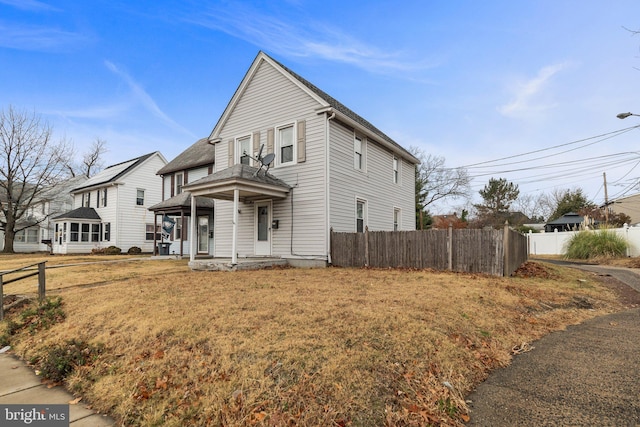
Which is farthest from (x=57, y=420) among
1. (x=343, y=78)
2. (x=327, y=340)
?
(x=343, y=78)

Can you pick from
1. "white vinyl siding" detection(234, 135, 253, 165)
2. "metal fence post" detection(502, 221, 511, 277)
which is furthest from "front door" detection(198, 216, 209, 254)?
"metal fence post" detection(502, 221, 511, 277)

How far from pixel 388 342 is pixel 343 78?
15901 mm

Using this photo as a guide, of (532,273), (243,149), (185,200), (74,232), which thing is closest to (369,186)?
(243,149)

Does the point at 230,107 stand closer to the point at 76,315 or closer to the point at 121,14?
the point at 121,14

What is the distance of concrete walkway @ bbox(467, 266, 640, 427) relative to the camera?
2545 millimetres

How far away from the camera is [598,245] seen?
54.2 ft

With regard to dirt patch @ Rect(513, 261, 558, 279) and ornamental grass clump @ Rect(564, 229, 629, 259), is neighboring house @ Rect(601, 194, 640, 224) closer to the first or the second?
ornamental grass clump @ Rect(564, 229, 629, 259)

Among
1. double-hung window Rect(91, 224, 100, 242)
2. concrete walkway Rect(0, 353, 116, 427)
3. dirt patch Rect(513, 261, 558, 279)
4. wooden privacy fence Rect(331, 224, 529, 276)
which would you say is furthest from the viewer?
double-hung window Rect(91, 224, 100, 242)

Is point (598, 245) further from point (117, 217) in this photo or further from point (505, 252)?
point (117, 217)

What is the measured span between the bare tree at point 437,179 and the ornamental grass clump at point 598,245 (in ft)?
56.9

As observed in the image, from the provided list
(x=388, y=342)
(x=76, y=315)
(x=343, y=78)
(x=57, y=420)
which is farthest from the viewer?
(x=343, y=78)

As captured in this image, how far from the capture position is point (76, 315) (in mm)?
5355

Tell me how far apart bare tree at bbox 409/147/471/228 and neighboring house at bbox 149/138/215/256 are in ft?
75.4

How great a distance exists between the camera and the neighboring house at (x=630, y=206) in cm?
3309
